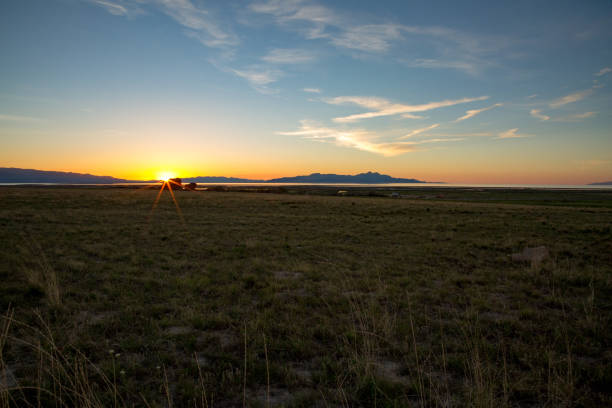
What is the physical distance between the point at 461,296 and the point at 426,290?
0.81 meters

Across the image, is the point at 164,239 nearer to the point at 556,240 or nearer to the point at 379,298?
the point at 379,298

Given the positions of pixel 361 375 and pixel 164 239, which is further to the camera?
pixel 164 239

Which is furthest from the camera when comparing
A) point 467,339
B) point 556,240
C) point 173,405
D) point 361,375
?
point 556,240

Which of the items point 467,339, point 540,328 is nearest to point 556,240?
point 540,328

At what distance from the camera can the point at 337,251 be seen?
12.5 metres

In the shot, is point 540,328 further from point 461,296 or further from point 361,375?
point 361,375

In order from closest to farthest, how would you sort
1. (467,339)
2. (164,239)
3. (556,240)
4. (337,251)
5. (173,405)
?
(173,405) → (467,339) → (337,251) → (164,239) → (556,240)

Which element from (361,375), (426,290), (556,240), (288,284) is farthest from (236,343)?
(556,240)

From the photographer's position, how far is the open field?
3598 mm

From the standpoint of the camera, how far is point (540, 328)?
17.6ft

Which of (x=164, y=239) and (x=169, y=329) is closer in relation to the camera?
(x=169, y=329)

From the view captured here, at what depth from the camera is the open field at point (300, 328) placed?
360 centimetres

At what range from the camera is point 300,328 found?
523 centimetres

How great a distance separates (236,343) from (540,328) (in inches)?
218
